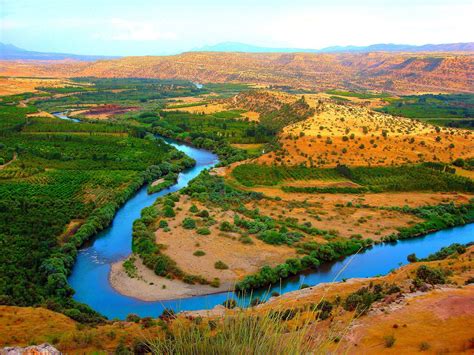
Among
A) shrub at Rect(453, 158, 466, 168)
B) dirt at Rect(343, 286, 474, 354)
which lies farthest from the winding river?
shrub at Rect(453, 158, 466, 168)

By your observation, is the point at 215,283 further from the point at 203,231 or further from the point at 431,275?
the point at 431,275

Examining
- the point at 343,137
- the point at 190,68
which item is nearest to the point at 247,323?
the point at 343,137

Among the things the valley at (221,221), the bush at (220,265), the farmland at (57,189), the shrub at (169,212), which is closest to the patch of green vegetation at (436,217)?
the valley at (221,221)

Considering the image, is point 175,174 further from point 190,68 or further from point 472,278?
point 190,68

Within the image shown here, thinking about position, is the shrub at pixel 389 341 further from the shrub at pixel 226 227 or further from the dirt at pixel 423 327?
the shrub at pixel 226 227

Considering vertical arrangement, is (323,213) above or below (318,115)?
below

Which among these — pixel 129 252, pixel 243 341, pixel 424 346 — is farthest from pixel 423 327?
pixel 129 252

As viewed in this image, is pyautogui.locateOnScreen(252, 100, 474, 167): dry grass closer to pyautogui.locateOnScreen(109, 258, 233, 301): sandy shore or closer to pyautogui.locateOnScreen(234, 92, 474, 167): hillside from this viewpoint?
pyautogui.locateOnScreen(234, 92, 474, 167): hillside
